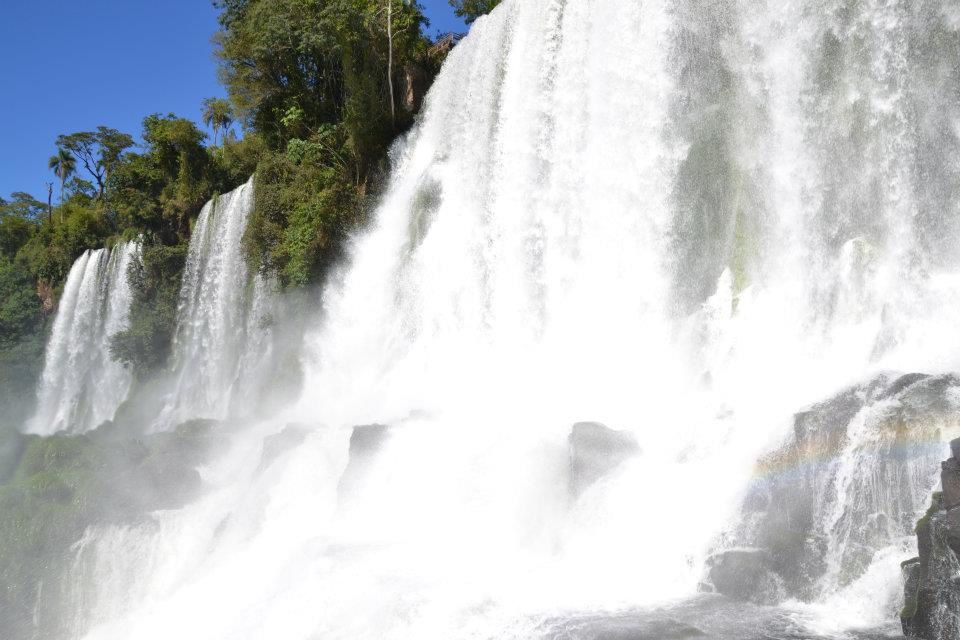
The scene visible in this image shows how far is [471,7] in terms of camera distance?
96.8 feet

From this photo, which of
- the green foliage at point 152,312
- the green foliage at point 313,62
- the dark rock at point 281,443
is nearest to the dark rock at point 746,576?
the dark rock at point 281,443

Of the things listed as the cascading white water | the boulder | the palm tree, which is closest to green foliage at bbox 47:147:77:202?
the palm tree

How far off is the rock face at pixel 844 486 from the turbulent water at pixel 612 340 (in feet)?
0.15

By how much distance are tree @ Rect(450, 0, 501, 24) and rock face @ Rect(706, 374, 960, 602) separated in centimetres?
2528

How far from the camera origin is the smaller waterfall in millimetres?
23797

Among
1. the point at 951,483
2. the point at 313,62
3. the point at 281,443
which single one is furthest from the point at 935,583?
the point at 313,62

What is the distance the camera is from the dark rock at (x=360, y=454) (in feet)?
39.4

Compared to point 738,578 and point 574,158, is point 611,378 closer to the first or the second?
point 574,158

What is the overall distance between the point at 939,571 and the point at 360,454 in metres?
8.43

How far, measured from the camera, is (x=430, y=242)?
18516 mm

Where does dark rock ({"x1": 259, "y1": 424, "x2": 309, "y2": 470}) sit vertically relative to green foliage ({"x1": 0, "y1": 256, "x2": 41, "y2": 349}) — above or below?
below

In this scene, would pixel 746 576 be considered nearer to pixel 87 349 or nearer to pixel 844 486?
pixel 844 486

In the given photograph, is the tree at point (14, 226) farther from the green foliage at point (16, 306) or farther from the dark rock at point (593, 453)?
the dark rock at point (593, 453)

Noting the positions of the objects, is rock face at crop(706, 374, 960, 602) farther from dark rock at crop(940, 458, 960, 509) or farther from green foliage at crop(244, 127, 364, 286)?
green foliage at crop(244, 127, 364, 286)
